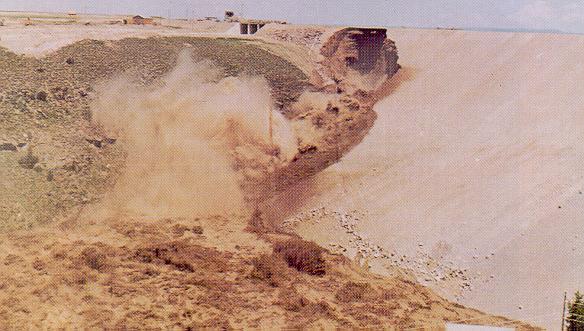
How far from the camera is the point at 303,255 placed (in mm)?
18922

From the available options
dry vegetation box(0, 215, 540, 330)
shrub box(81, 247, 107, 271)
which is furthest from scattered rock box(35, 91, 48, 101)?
shrub box(81, 247, 107, 271)

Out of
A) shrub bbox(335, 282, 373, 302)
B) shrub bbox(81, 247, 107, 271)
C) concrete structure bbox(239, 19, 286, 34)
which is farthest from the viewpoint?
concrete structure bbox(239, 19, 286, 34)

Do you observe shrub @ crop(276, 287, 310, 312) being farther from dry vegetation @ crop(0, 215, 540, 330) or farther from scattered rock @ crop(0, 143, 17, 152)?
scattered rock @ crop(0, 143, 17, 152)

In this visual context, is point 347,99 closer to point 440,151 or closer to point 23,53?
point 440,151

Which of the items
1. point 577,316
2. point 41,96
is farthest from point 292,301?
point 41,96

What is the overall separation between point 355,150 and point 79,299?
1448 centimetres

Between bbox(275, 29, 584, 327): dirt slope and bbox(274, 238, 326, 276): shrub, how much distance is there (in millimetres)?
1412

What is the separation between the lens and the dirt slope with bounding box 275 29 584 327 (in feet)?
61.5

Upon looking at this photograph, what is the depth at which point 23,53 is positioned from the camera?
70.7ft

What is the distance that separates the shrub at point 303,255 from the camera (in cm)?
1834

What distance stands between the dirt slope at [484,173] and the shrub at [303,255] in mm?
1412

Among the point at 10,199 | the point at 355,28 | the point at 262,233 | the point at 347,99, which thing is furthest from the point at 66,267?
the point at 355,28

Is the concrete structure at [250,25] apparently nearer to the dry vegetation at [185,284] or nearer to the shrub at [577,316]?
the dry vegetation at [185,284]

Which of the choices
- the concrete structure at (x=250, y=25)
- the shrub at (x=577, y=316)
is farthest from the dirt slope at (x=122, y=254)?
the concrete structure at (x=250, y=25)
